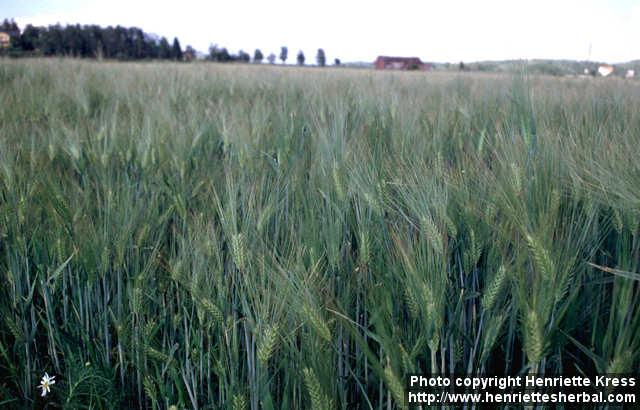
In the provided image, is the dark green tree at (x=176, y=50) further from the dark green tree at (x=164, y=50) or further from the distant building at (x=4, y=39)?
the distant building at (x=4, y=39)

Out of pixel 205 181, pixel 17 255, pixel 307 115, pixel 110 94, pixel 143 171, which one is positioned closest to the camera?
pixel 17 255

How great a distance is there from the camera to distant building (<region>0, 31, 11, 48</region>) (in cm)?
837

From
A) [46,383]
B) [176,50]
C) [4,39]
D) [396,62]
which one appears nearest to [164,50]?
[176,50]

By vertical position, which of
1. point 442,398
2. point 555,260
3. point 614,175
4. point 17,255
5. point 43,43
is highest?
point 43,43

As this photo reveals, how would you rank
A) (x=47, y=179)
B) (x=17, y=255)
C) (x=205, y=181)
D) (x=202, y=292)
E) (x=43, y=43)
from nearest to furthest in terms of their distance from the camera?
(x=202, y=292) < (x=17, y=255) < (x=47, y=179) < (x=205, y=181) < (x=43, y=43)

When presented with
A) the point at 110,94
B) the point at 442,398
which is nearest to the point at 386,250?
the point at 442,398

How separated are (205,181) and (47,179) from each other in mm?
461

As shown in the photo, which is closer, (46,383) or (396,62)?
(46,383)

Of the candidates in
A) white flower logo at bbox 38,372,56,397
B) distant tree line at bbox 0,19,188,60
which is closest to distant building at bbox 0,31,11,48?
distant tree line at bbox 0,19,188,60

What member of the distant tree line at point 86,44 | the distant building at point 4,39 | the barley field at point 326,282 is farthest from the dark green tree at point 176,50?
the barley field at point 326,282

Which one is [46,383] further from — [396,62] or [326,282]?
[396,62]

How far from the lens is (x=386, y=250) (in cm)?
105

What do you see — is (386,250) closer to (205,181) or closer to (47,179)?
(205,181)

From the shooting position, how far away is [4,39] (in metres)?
8.48
